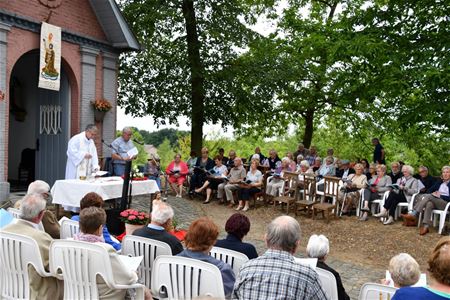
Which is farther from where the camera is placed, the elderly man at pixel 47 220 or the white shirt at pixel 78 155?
the white shirt at pixel 78 155

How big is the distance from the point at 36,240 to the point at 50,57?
25.0 ft

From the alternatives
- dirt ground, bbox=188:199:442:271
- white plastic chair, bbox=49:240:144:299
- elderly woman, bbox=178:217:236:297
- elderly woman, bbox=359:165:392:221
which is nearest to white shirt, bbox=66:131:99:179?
dirt ground, bbox=188:199:442:271

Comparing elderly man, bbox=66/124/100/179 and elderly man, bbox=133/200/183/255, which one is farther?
elderly man, bbox=66/124/100/179

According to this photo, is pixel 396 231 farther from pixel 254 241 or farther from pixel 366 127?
pixel 366 127

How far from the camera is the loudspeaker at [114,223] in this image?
7.16m

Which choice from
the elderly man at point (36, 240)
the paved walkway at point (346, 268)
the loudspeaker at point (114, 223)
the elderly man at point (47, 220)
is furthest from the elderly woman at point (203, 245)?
the loudspeaker at point (114, 223)

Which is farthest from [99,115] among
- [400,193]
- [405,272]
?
[405,272]

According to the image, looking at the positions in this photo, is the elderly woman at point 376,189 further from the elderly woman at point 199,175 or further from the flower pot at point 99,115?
the flower pot at point 99,115

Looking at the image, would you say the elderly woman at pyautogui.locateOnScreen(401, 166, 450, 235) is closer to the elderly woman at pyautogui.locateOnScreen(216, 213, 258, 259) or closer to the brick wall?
the elderly woman at pyautogui.locateOnScreen(216, 213, 258, 259)

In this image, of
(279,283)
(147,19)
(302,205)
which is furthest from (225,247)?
(147,19)

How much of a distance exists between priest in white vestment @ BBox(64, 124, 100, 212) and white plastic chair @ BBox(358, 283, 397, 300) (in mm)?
6797

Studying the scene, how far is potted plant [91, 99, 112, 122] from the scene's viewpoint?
12.1m

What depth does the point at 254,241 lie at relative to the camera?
911cm

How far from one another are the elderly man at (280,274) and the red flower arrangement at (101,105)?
959 cm
